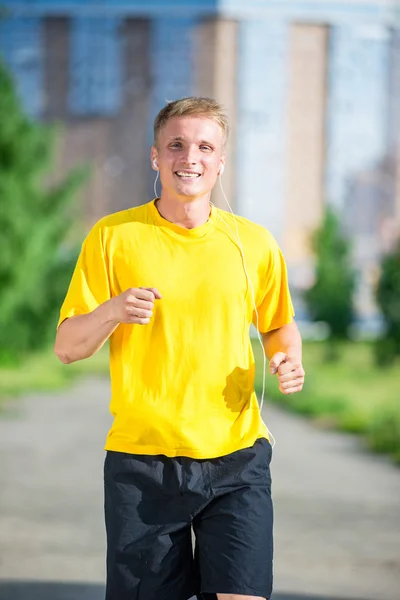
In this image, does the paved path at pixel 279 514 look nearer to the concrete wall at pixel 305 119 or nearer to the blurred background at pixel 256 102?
the blurred background at pixel 256 102

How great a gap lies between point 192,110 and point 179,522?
778 millimetres

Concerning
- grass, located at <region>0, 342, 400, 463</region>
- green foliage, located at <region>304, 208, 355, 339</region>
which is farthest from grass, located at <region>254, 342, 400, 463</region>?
green foliage, located at <region>304, 208, 355, 339</region>

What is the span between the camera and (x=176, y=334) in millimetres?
1866

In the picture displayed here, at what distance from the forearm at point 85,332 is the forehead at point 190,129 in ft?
1.17

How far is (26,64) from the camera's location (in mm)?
12641

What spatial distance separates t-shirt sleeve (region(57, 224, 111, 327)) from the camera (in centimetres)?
189

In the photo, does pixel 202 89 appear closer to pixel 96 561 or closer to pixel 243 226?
pixel 96 561

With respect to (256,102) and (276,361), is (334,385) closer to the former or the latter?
(256,102)

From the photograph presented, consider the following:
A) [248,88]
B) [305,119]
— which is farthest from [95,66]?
[305,119]

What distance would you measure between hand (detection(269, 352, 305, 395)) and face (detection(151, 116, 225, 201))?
346mm

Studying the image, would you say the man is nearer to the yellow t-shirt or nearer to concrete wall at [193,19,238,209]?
the yellow t-shirt

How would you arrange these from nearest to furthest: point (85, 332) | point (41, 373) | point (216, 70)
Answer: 1. point (85, 332)
2. point (41, 373)
3. point (216, 70)

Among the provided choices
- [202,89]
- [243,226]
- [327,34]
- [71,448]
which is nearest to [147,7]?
[202,89]

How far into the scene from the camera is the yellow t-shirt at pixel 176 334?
73.5 inches
